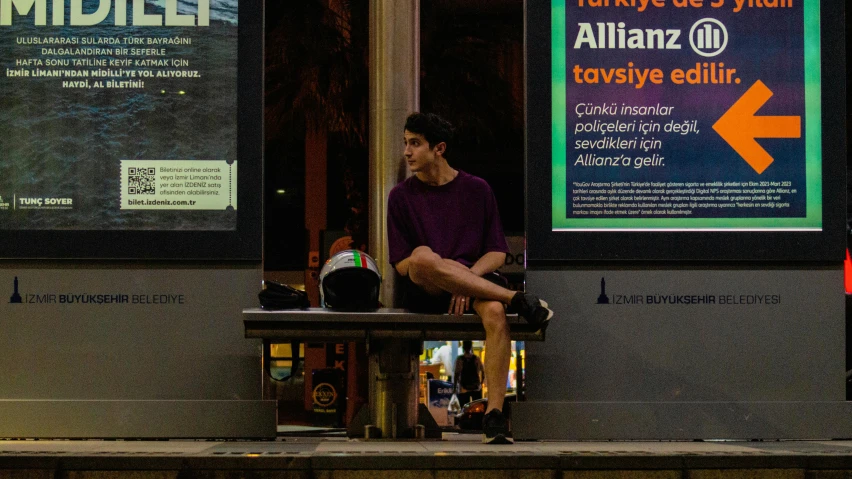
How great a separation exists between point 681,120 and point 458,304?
2.18 meters

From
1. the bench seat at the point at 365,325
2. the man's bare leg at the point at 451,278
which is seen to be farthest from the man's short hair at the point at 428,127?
the bench seat at the point at 365,325

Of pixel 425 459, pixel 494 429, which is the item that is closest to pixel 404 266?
pixel 494 429

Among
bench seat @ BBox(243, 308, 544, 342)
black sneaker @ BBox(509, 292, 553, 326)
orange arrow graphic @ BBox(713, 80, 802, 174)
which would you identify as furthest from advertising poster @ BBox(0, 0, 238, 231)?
orange arrow graphic @ BBox(713, 80, 802, 174)

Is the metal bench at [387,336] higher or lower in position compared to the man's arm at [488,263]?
lower

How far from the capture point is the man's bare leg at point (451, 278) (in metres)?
6.68

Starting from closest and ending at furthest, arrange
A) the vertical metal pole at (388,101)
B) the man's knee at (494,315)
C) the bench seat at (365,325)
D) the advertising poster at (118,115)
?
1. the man's knee at (494,315)
2. the bench seat at (365,325)
3. the advertising poster at (118,115)
4. the vertical metal pole at (388,101)

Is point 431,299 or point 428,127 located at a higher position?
point 428,127

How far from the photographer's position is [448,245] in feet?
23.2

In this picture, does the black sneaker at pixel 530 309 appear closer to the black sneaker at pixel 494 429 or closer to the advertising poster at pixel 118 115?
the black sneaker at pixel 494 429

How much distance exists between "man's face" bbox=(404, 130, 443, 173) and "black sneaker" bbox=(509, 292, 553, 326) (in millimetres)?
1166

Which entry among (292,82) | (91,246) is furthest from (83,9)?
(292,82)

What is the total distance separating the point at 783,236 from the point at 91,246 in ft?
15.9

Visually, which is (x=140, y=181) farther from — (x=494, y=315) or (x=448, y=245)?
(x=494, y=315)

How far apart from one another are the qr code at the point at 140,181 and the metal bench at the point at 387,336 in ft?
4.26
